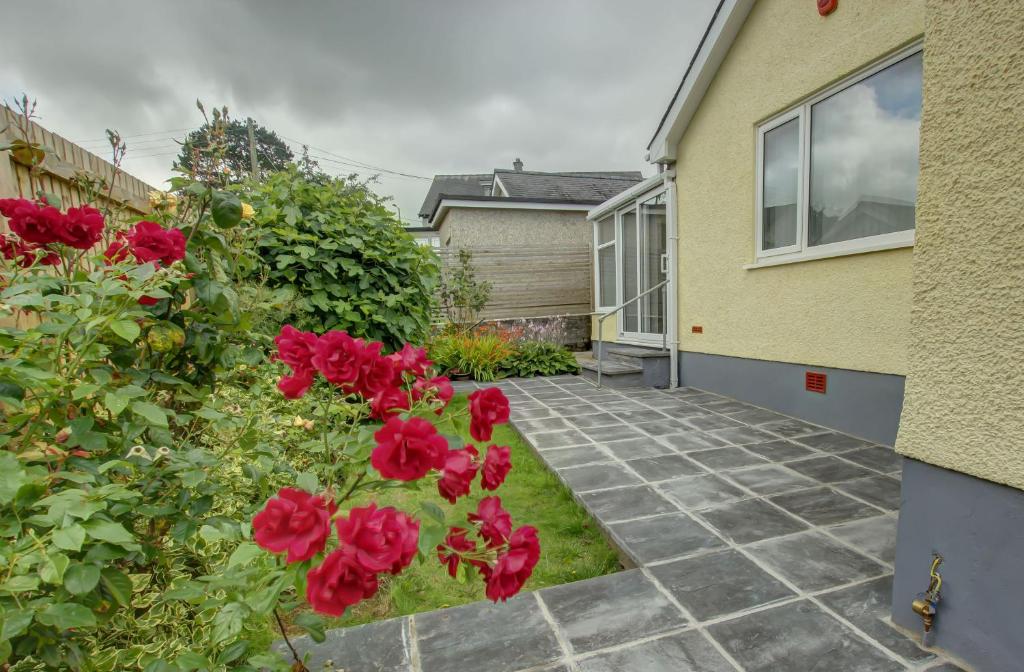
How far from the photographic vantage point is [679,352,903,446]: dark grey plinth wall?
3.61m

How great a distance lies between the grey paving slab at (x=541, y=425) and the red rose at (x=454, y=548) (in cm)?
345

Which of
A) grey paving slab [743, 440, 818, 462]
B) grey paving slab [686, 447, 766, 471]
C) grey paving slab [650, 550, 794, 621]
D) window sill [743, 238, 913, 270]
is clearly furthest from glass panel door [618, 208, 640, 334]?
grey paving slab [650, 550, 794, 621]

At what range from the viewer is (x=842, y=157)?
13.1ft

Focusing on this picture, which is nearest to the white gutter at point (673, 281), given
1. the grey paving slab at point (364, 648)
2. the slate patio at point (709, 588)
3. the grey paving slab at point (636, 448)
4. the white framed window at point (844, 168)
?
the white framed window at point (844, 168)

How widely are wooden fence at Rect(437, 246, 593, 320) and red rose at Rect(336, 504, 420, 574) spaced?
31.5 feet

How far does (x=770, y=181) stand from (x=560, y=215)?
25.4 ft

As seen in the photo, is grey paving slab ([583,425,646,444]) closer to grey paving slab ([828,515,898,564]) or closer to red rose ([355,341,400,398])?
grey paving slab ([828,515,898,564])

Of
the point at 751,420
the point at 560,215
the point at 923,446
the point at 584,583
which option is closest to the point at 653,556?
the point at 584,583

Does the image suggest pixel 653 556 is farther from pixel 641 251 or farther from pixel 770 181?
pixel 641 251

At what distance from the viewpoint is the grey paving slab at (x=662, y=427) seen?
4187mm

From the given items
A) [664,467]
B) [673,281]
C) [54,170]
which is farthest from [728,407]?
[54,170]

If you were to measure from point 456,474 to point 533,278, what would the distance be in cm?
1006

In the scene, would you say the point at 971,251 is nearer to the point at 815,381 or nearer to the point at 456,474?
the point at 456,474

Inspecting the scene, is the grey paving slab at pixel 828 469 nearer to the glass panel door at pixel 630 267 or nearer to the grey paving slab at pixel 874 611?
the grey paving slab at pixel 874 611
